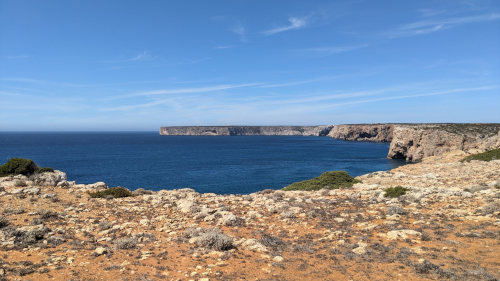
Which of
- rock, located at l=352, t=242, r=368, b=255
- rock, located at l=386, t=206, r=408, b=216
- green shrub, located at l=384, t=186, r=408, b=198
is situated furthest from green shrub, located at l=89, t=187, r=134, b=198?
green shrub, located at l=384, t=186, r=408, b=198

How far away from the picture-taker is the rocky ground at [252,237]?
683cm

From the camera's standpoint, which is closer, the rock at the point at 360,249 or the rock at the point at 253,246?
the rock at the point at 360,249

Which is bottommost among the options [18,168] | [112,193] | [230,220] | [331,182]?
[331,182]

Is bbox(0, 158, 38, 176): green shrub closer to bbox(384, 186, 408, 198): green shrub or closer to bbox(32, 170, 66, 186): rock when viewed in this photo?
bbox(32, 170, 66, 186): rock

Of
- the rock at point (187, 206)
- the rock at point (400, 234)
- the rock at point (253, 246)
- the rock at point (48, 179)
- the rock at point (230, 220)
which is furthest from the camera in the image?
the rock at point (48, 179)

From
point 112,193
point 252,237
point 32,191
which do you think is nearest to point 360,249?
point 252,237

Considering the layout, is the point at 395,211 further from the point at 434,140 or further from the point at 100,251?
the point at 434,140

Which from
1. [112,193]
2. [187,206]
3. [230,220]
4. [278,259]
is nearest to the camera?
[278,259]

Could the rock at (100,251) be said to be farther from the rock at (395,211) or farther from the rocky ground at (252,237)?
the rock at (395,211)

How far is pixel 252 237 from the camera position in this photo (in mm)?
9492

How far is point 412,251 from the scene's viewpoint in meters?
7.77

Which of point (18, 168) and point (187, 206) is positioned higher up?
point (18, 168)

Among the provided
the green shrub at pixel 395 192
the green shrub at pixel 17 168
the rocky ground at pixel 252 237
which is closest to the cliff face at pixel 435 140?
the green shrub at pixel 395 192

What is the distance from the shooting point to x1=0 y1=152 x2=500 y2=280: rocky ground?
683 centimetres
